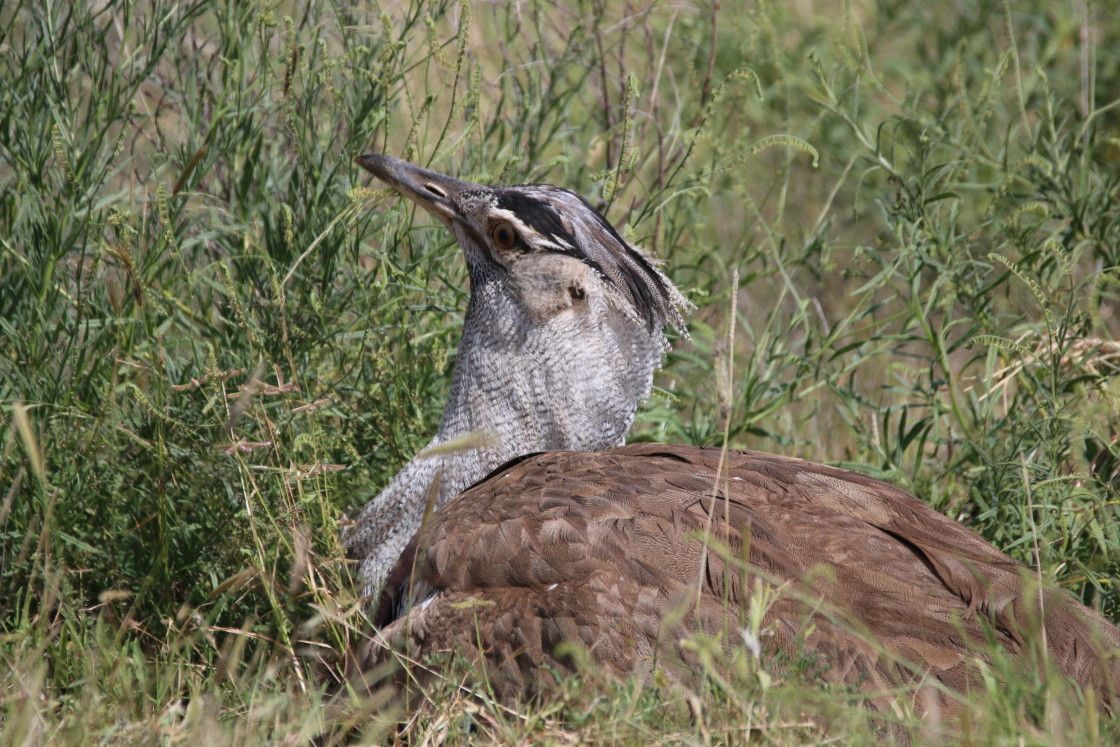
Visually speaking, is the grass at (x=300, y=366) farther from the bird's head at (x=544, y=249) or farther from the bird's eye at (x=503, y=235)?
the bird's eye at (x=503, y=235)

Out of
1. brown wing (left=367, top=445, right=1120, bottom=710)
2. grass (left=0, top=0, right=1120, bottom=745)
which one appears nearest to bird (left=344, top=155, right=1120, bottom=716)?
brown wing (left=367, top=445, right=1120, bottom=710)

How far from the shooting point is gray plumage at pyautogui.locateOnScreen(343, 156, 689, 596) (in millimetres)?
3172

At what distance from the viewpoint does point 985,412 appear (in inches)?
142

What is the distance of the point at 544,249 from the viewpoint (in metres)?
3.19

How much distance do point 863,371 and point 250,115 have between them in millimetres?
2853

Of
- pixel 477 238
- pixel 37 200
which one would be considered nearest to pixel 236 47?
pixel 37 200

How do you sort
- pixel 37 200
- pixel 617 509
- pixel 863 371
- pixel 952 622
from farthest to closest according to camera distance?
pixel 863 371 < pixel 37 200 < pixel 617 509 < pixel 952 622

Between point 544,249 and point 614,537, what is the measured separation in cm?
90

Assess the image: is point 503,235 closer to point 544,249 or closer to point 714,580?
point 544,249

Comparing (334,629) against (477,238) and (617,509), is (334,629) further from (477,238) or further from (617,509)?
(477,238)

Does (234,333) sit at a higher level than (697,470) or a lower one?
higher

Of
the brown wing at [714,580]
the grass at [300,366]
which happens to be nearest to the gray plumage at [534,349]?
the grass at [300,366]

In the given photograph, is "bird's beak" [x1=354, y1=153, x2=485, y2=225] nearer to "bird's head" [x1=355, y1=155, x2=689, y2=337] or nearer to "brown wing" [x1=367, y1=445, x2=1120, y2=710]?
"bird's head" [x1=355, y1=155, x2=689, y2=337]

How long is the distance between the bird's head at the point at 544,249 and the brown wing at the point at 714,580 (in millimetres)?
523
